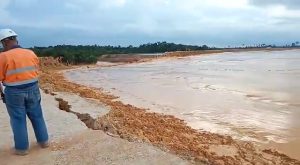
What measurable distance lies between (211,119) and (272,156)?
14.6 feet

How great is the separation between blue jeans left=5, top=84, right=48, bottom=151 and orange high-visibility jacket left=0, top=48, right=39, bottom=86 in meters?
0.12

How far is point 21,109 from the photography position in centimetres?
628

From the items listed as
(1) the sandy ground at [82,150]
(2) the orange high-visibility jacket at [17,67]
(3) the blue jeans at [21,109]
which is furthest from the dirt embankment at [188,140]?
(2) the orange high-visibility jacket at [17,67]

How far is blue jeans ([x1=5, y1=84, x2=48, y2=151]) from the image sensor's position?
6.21 metres

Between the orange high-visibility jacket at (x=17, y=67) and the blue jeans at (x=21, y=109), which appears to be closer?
the orange high-visibility jacket at (x=17, y=67)

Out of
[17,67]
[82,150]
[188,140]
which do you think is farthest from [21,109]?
[188,140]

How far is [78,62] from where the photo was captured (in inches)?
2320

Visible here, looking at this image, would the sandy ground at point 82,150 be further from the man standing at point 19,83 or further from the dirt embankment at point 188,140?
the dirt embankment at point 188,140

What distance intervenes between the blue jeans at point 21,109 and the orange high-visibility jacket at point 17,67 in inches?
4.5

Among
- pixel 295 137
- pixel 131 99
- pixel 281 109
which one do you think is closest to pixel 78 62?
pixel 131 99

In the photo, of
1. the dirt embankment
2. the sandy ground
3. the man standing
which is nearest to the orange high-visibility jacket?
the man standing

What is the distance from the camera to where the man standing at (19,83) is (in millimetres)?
6086

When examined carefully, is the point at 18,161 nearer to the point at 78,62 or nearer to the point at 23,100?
the point at 23,100

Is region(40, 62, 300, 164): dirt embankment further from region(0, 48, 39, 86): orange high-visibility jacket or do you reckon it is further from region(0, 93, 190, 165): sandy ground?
region(0, 48, 39, 86): orange high-visibility jacket
